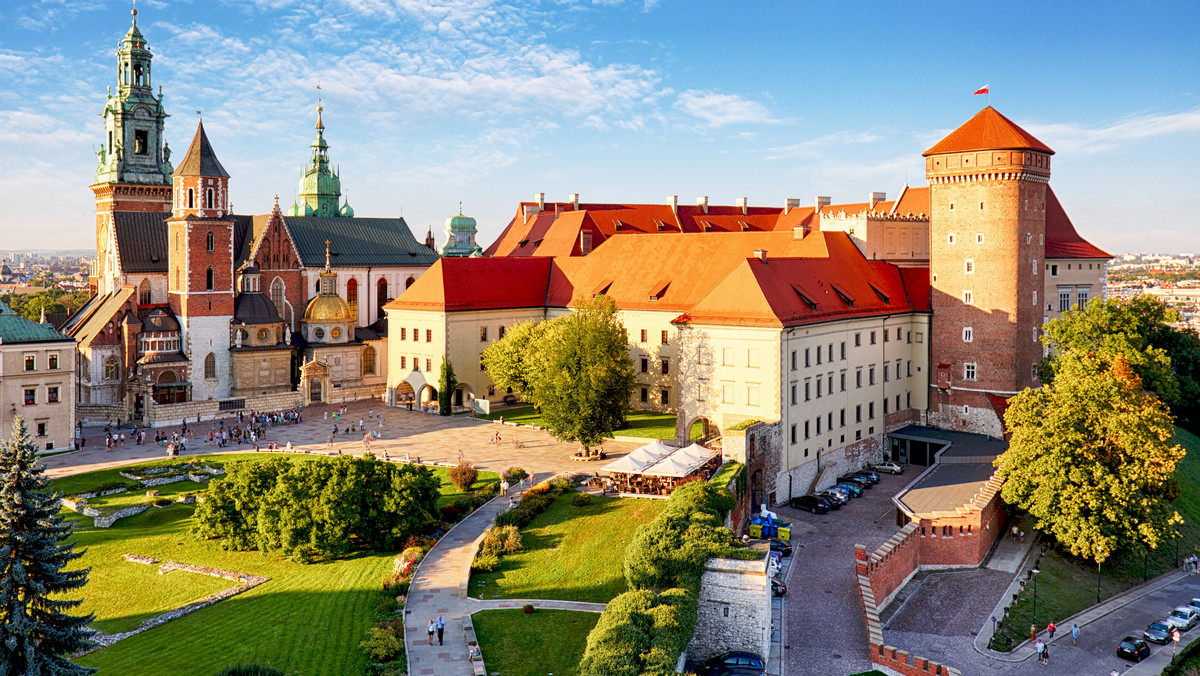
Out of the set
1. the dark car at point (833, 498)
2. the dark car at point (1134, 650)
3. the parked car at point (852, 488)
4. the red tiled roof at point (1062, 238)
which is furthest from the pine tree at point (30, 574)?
the red tiled roof at point (1062, 238)

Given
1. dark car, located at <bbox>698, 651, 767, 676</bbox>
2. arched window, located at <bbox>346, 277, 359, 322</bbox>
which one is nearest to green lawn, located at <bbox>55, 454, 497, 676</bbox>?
dark car, located at <bbox>698, 651, 767, 676</bbox>

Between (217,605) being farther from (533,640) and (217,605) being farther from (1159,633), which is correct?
(1159,633)

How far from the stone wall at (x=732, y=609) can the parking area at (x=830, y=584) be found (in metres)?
1.62

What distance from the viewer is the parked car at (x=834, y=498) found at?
52575 mm

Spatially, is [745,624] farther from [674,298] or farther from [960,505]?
[674,298]

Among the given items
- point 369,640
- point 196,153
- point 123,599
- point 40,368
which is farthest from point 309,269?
point 369,640

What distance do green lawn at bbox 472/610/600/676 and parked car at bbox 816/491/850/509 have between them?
20.1m

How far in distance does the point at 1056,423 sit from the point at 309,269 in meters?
66.1

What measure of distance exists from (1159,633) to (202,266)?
70.6 metres

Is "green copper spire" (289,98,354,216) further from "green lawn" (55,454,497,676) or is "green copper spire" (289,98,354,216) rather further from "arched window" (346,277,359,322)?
"green lawn" (55,454,497,676)

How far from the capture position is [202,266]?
258ft

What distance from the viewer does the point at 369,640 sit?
3459cm

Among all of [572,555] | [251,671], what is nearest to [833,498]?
[572,555]

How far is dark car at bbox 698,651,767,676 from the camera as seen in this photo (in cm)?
3388
